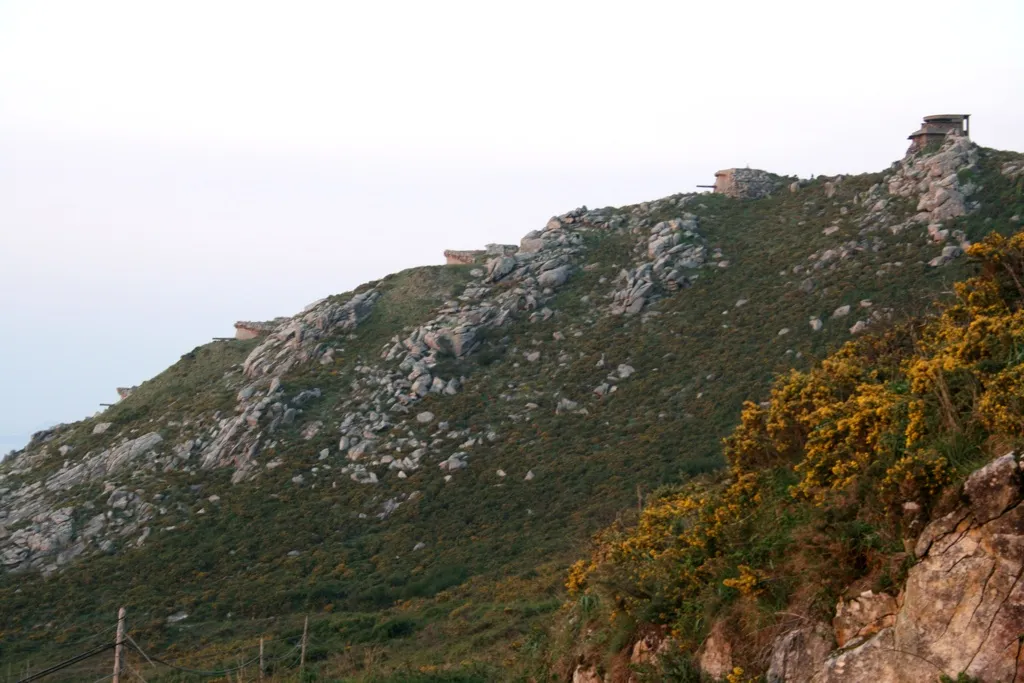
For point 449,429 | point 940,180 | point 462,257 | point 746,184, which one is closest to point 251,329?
point 462,257

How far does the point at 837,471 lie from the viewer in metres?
8.38

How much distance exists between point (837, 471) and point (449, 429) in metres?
31.4

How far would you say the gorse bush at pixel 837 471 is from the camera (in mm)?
7621

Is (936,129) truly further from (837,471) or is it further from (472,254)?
(837,471)

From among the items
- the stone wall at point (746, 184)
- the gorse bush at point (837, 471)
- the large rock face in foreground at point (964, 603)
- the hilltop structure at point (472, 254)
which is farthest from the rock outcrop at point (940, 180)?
the large rock face in foreground at point (964, 603)

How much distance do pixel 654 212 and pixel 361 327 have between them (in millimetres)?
18840

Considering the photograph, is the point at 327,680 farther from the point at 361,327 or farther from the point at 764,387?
the point at 361,327

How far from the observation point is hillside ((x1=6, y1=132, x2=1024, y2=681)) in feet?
97.1

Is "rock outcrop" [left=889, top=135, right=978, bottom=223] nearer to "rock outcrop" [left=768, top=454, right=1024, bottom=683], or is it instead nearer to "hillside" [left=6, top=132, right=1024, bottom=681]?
"hillside" [left=6, top=132, right=1024, bottom=681]

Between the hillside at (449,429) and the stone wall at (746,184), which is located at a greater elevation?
the stone wall at (746,184)

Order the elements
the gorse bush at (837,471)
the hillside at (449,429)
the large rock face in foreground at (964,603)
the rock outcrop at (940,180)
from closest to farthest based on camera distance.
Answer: the large rock face in foreground at (964,603) → the gorse bush at (837,471) → the hillside at (449,429) → the rock outcrop at (940,180)

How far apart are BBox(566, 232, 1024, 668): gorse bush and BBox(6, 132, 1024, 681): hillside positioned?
1044 centimetres

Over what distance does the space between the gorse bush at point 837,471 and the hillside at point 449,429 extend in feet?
34.2

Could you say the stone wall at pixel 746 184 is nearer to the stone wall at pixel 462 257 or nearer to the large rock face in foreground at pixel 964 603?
the stone wall at pixel 462 257
